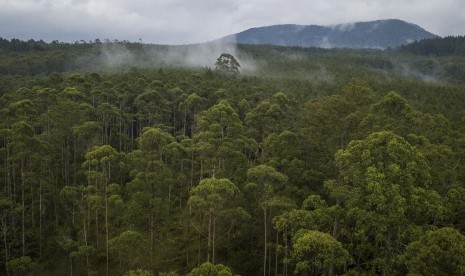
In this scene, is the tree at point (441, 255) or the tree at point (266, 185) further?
the tree at point (266, 185)

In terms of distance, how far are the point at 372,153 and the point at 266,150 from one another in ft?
44.2

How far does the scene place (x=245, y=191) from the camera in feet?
105

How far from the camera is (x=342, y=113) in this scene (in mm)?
32219

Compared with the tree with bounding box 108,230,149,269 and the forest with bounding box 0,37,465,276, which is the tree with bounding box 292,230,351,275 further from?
the tree with bounding box 108,230,149,269

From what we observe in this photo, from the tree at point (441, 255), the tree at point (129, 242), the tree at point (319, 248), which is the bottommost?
the tree at point (129, 242)

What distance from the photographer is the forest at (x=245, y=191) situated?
1986 centimetres

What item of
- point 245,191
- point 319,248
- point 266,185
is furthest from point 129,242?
point 319,248

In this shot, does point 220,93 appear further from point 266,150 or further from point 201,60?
point 201,60

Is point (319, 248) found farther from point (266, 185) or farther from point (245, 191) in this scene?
point (245, 191)

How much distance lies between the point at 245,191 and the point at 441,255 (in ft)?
56.1

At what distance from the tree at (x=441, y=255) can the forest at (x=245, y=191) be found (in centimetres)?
6

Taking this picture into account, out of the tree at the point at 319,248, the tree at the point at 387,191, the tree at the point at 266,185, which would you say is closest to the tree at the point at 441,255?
the tree at the point at 387,191

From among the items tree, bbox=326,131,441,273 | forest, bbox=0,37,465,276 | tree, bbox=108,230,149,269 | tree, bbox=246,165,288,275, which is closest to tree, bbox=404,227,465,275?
forest, bbox=0,37,465,276

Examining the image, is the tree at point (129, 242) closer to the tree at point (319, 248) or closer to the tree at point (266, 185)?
the tree at point (266, 185)
